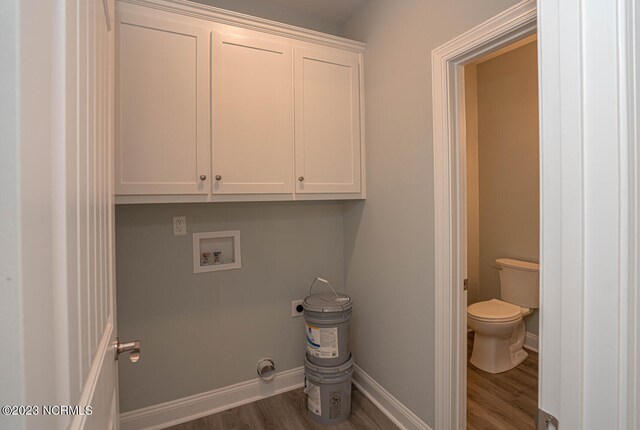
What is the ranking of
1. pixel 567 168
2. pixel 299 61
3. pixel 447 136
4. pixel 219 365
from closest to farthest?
pixel 567 168 < pixel 447 136 < pixel 299 61 < pixel 219 365

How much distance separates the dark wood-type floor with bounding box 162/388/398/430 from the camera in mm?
1880

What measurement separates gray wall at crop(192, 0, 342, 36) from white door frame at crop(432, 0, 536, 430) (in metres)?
1.12

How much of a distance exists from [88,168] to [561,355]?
92 cm

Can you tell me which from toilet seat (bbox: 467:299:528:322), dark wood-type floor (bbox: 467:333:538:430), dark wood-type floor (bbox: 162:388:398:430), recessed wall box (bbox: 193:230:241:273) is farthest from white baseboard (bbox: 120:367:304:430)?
toilet seat (bbox: 467:299:528:322)

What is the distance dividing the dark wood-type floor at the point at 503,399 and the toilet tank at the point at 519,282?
0.52 metres

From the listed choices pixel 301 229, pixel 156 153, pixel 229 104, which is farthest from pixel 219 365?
pixel 229 104

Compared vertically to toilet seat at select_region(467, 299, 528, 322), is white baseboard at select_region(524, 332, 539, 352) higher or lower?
lower

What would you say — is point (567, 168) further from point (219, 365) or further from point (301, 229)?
point (219, 365)

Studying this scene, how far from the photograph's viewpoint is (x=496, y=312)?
2514mm

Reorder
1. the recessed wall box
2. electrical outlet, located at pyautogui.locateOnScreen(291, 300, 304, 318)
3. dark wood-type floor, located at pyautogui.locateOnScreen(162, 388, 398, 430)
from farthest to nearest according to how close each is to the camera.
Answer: electrical outlet, located at pyautogui.locateOnScreen(291, 300, 304, 318)
the recessed wall box
dark wood-type floor, located at pyautogui.locateOnScreen(162, 388, 398, 430)

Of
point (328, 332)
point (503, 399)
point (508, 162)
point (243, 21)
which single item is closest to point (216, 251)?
point (328, 332)

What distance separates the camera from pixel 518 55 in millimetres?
2869

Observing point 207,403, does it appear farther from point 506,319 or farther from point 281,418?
point 506,319

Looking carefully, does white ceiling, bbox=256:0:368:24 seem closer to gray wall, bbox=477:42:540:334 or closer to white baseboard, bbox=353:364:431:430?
gray wall, bbox=477:42:540:334
